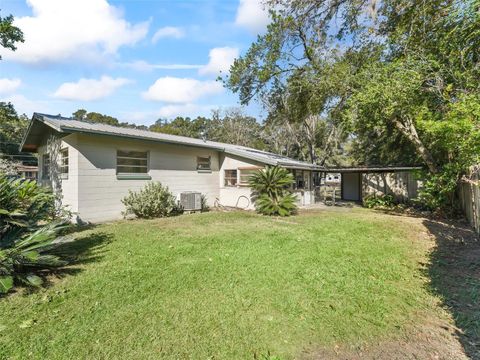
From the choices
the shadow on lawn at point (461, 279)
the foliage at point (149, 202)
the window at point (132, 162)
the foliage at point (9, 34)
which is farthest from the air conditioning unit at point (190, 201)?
the shadow on lawn at point (461, 279)

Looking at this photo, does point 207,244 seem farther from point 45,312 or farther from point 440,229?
point 440,229

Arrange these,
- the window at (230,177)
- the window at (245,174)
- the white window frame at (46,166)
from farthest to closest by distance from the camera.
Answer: the window at (230,177), the window at (245,174), the white window frame at (46,166)

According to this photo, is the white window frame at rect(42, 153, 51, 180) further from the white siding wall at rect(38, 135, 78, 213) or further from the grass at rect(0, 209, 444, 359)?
the grass at rect(0, 209, 444, 359)

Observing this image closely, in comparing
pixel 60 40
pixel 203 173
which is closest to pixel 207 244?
pixel 203 173

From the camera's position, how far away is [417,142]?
1088 cm

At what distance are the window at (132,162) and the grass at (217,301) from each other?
4.33m

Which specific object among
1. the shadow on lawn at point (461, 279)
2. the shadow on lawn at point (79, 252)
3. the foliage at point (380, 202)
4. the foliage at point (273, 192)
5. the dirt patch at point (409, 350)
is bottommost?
the dirt patch at point (409, 350)

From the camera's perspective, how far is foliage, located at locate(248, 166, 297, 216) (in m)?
10.7

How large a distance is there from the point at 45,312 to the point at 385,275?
16.3 feet

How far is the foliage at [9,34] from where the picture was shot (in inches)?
345

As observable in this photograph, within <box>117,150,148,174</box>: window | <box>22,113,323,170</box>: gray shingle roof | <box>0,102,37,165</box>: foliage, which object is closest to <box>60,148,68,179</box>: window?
<box>22,113,323,170</box>: gray shingle roof

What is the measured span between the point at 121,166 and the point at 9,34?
591 centimetres

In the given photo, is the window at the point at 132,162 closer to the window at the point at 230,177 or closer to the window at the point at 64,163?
the window at the point at 64,163

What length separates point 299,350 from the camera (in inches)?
98.3
